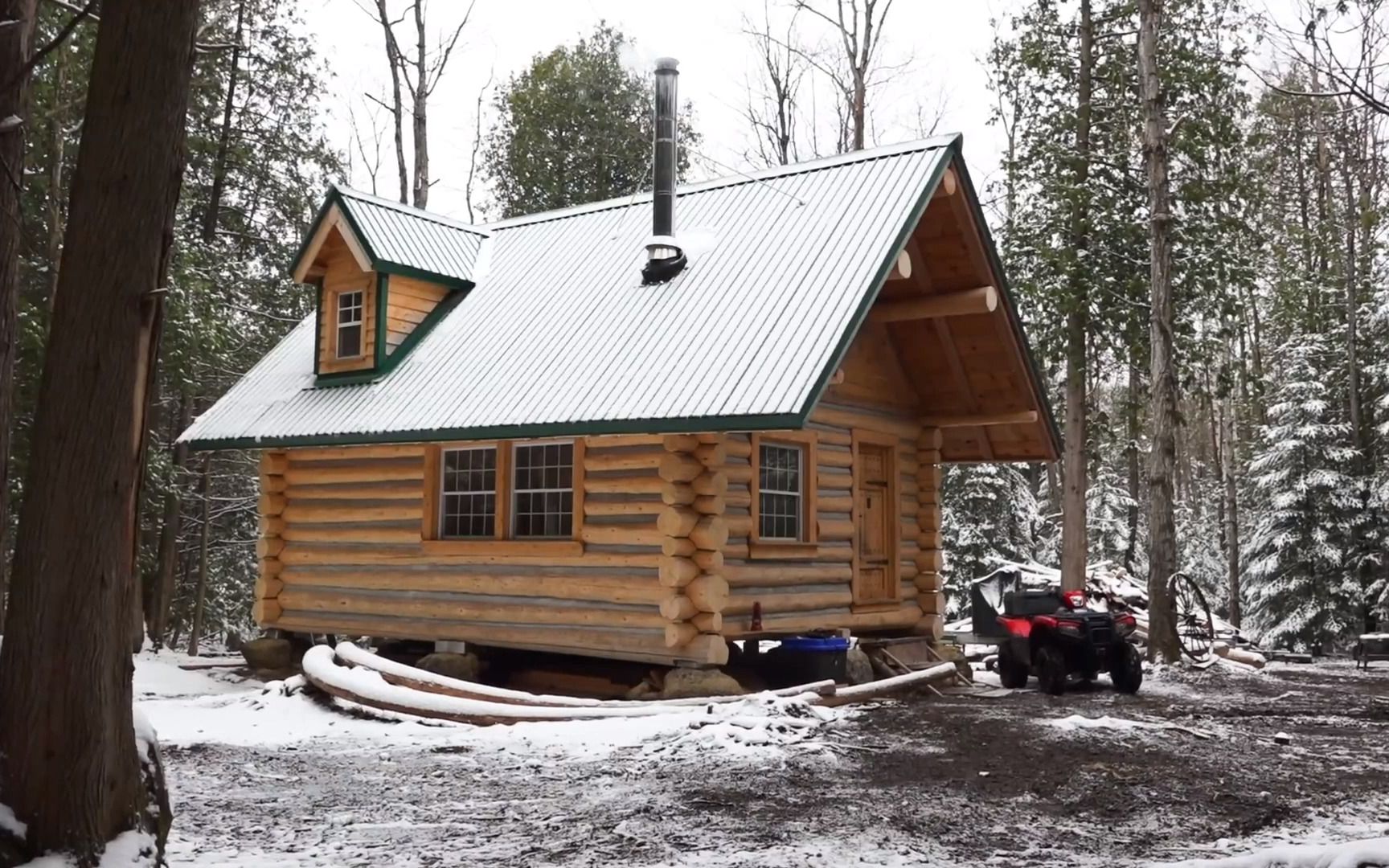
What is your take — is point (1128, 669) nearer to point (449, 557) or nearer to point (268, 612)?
point (449, 557)

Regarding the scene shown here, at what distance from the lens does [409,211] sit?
18.4 metres

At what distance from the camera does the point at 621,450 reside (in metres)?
13.7

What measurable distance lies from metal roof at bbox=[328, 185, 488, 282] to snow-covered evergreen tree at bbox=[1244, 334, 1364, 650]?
19.3 m

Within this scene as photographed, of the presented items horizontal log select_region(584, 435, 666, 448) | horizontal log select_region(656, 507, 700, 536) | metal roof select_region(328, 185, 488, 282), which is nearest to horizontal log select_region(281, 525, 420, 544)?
horizontal log select_region(584, 435, 666, 448)

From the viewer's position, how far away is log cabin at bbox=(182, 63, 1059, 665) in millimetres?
13094

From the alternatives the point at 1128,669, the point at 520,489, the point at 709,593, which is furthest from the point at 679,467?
the point at 1128,669

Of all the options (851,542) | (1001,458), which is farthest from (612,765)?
(1001,458)

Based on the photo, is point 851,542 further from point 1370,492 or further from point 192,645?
point 1370,492

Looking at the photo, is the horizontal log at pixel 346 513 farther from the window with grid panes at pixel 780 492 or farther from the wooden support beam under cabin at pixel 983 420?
the wooden support beam under cabin at pixel 983 420

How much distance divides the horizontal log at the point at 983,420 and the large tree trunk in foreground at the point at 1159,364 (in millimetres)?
2589

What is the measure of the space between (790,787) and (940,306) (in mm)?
8014

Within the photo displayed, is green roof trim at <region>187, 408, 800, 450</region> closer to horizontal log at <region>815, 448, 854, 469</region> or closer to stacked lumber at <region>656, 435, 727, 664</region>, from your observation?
stacked lumber at <region>656, 435, 727, 664</region>

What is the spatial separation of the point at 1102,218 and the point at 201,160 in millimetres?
17983

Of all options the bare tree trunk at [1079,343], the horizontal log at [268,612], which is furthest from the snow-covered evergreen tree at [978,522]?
the horizontal log at [268,612]
